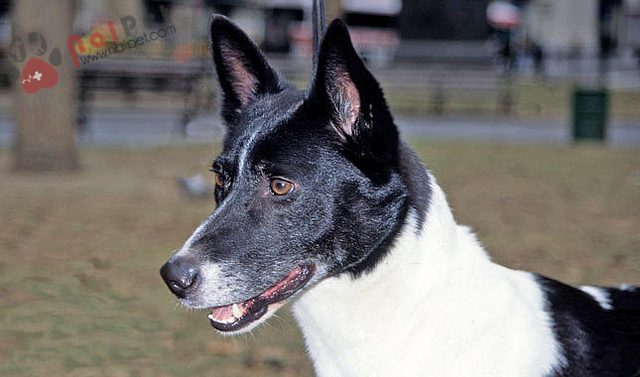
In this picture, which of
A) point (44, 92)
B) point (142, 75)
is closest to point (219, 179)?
point (44, 92)

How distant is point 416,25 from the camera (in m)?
28.5

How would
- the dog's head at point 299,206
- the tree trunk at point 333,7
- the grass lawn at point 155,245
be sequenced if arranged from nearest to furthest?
the dog's head at point 299,206
the grass lawn at point 155,245
the tree trunk at point 333,7

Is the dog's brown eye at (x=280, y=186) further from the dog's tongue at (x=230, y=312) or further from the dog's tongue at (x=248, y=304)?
the dog's tongue at (x=230, y=312)

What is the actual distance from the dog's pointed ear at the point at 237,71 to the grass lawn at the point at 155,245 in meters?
2.01

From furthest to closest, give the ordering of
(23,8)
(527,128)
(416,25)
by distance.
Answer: (416,25) → (527,128) → (23,8)

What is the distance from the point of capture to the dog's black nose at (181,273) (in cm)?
330

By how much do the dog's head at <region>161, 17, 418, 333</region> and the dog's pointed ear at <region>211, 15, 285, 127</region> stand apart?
0.37m

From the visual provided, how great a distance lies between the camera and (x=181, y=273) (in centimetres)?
329

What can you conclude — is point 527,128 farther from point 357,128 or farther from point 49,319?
point 357,128

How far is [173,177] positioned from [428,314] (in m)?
10.2

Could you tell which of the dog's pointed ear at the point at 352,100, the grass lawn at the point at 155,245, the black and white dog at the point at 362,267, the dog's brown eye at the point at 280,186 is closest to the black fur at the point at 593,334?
the black and white dog at the point at 362,267

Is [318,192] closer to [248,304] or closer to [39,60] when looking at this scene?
[248,304]

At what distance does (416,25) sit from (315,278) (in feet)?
84.5

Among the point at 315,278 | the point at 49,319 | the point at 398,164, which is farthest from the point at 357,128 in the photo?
the point at 49,319
